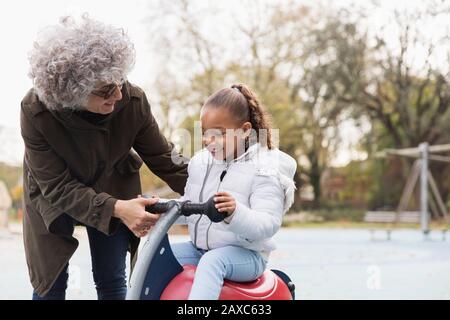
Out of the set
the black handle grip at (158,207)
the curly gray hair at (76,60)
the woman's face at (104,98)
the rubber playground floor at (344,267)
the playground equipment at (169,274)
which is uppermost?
the curly gray hair at (76,60)

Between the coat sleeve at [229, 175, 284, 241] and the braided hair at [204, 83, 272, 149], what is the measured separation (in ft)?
0.57

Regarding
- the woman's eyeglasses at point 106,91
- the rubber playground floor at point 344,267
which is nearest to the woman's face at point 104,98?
the woman's eyeglasses at point 106,91

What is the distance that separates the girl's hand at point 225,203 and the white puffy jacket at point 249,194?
0.12 feet

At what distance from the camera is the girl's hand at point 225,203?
159cm

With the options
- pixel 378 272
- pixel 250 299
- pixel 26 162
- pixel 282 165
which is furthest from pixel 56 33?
pixel 378 272

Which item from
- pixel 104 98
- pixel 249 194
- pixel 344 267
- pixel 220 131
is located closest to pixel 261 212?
pixel 249 194

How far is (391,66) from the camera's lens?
14250 millimetres

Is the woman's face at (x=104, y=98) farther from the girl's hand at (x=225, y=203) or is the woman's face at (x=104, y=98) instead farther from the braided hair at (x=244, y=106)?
the girl's hand at (x=225, y=203)

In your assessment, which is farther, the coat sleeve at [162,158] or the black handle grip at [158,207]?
the coat sleeve at [162,158]

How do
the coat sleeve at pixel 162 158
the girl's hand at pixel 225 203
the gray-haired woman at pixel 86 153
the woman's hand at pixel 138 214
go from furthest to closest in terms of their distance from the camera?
the coat sleeve at pixel 162 158 → the gray-haired woman at pixel 86 153 → the woman's hand at pixel 138 214 → the girl's hand at pixel 225 203

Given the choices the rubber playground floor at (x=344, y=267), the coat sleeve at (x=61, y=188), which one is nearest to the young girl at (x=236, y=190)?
the coat sleeve at (x=61, y=188)

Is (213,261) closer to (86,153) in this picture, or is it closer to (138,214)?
(138,214)

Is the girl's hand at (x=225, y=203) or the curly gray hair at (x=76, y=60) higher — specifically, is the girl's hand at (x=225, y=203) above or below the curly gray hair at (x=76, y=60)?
below

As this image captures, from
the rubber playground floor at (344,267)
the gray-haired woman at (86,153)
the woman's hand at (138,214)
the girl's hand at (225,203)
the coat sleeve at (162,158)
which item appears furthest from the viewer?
the rubber playground floor at (344,267)
